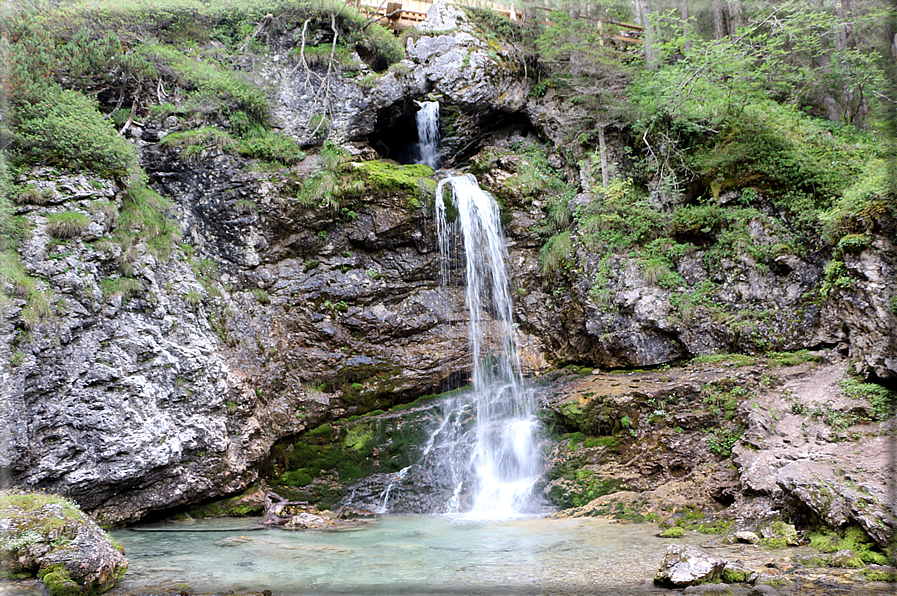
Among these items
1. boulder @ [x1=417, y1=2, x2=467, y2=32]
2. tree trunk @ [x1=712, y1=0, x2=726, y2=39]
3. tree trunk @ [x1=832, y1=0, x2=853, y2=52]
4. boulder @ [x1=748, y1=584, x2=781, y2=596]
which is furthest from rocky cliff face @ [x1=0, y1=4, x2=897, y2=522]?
tree trunk @ [x1=832, y1=0, x2=853, y2=52]

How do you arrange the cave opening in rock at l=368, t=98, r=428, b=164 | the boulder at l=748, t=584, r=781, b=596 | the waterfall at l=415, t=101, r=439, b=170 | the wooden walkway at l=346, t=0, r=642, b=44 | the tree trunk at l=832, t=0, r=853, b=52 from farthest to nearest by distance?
1. the wooden walkway at l=346, t=0, r=642, b=44
2. the waterfall at l=415, t=101, r=439, b=170
3. the cave opening in rock at l=368, t=98, r=428, b=164
4. the tree trunk at l=832, t=0, r=853, b=52
5. the boulder at l=748, t=584, r=781, b=596

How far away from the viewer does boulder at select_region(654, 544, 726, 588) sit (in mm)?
4142

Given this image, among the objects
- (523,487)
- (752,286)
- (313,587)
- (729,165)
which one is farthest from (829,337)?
(313,587)

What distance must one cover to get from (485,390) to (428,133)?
28.8ft

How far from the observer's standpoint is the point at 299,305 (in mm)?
11547

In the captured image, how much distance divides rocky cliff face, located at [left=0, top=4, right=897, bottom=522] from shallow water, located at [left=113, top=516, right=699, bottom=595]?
6.05 feet

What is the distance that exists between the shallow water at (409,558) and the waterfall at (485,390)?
1.24 metres

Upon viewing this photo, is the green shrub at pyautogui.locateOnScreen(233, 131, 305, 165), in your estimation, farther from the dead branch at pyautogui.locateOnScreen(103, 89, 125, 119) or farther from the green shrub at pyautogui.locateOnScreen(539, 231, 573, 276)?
the green shrub at pyautogui.locateOnScreen(539, 231, 573, 276)

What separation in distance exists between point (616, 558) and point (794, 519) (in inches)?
97.1

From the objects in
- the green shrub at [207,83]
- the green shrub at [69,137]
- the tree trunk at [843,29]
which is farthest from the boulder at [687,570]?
the tree trunk at [843,29]

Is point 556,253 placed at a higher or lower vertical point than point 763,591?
higher

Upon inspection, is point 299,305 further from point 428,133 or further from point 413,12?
point 413,12

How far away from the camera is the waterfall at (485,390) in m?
9.43

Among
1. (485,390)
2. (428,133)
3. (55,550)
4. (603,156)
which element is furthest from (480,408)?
(428,133)
